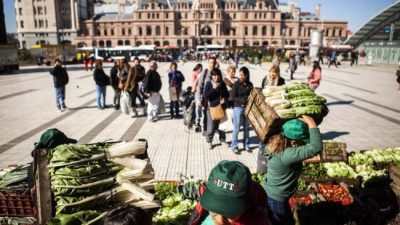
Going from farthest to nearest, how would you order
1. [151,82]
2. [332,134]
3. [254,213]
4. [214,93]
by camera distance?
[151,82], [332,134], [214,93], [254,213]

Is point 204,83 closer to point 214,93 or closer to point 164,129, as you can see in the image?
point 214,93

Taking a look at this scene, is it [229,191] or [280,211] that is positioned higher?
[229,191]

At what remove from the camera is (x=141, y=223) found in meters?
2.12

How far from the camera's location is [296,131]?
3295 mm

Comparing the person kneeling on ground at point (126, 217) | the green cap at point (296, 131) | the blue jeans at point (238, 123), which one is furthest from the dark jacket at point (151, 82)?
the person kneeling on ground at point (126, 217)

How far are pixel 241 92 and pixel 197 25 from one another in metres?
87.6

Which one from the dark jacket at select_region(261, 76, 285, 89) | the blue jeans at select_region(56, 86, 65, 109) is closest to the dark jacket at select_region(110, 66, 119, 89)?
the blue jeans at select_region(56, 86, 65, 109)

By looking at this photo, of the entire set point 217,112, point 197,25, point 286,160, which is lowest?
point 217,112

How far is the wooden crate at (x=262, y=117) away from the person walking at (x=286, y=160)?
15.3 inches

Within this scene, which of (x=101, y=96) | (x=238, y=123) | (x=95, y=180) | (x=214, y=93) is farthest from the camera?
(x=101, y=96)

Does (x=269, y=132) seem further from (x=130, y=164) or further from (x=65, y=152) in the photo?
(x=65, y=152)

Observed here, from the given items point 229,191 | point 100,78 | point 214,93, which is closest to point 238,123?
point 214,93

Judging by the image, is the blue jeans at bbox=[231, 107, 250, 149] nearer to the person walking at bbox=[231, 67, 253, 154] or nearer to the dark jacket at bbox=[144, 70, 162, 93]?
the person walking at bbox=[231, 67, 253, 154]

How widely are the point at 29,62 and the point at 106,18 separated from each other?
5362cm
